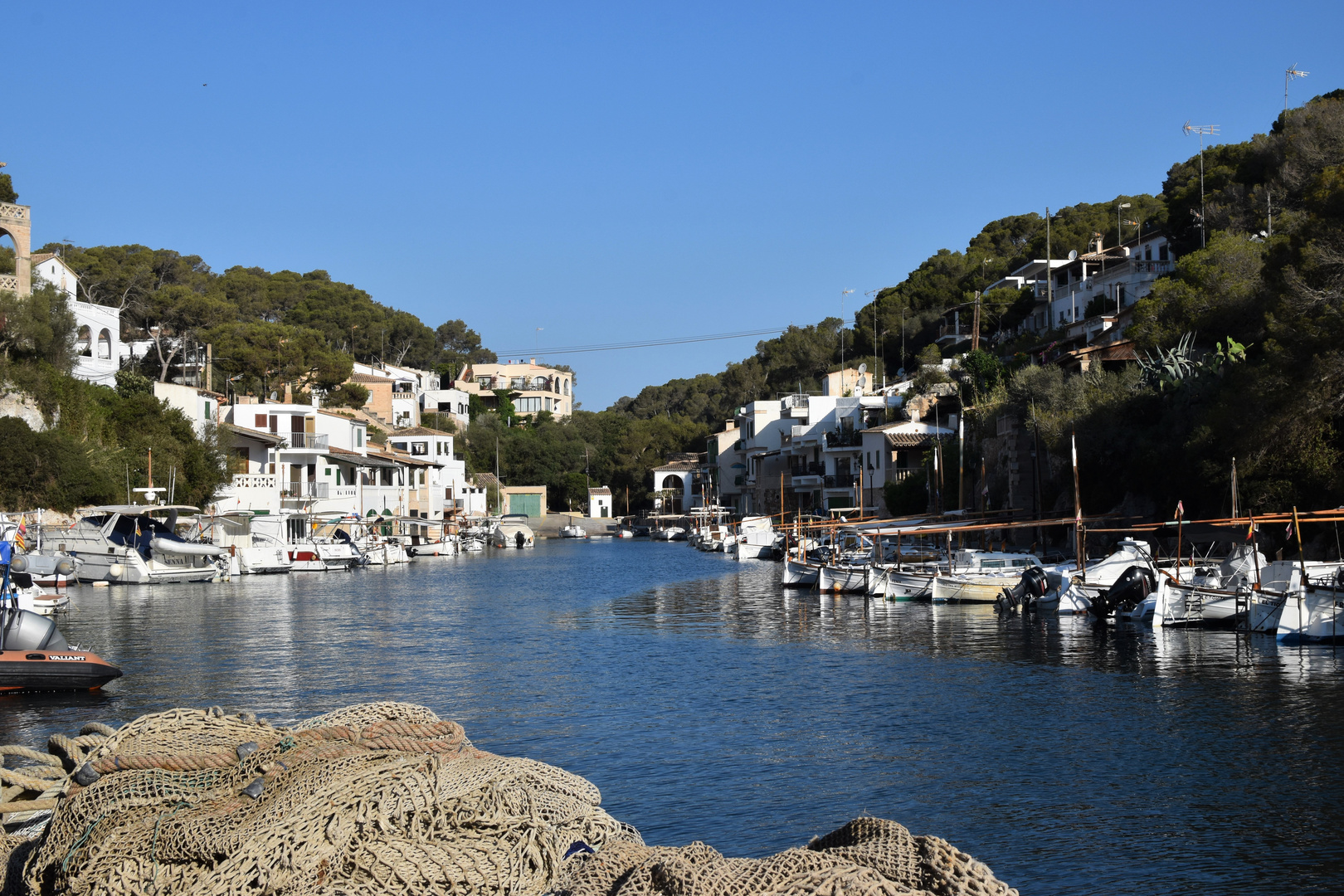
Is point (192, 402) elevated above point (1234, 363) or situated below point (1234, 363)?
above

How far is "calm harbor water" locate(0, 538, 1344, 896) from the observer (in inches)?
498

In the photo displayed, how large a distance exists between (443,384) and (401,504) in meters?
50.7

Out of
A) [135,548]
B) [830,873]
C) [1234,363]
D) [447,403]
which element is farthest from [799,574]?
[447,403]

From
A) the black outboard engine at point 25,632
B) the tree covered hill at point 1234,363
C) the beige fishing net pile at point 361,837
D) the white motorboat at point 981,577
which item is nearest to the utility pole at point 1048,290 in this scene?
the tree covered hill at point 1234,363

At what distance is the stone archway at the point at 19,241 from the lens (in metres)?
53.2

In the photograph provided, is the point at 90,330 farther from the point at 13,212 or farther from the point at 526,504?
the point at 526,504

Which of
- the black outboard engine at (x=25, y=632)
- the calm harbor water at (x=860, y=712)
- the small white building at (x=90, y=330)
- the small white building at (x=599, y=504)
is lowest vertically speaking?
the calm harbor water at (x=860, y=712)

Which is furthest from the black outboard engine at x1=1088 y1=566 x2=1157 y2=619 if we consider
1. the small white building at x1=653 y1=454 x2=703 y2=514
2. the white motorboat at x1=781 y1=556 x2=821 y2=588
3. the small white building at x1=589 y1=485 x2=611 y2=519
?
the small white building at x1=589 y1=485 x2=611 y2=519

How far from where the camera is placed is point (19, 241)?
54.0 m

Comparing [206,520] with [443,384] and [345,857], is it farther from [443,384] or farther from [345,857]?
[443,384]

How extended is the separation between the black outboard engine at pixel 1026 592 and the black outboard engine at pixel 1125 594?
2929mm

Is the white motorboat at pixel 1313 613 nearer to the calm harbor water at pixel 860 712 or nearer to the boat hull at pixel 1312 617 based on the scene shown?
the boat hull at pixel 1312 617

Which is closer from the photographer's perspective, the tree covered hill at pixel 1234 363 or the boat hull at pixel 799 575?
the tree covered hill at pixel 1234 363

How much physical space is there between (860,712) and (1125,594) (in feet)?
48.8
